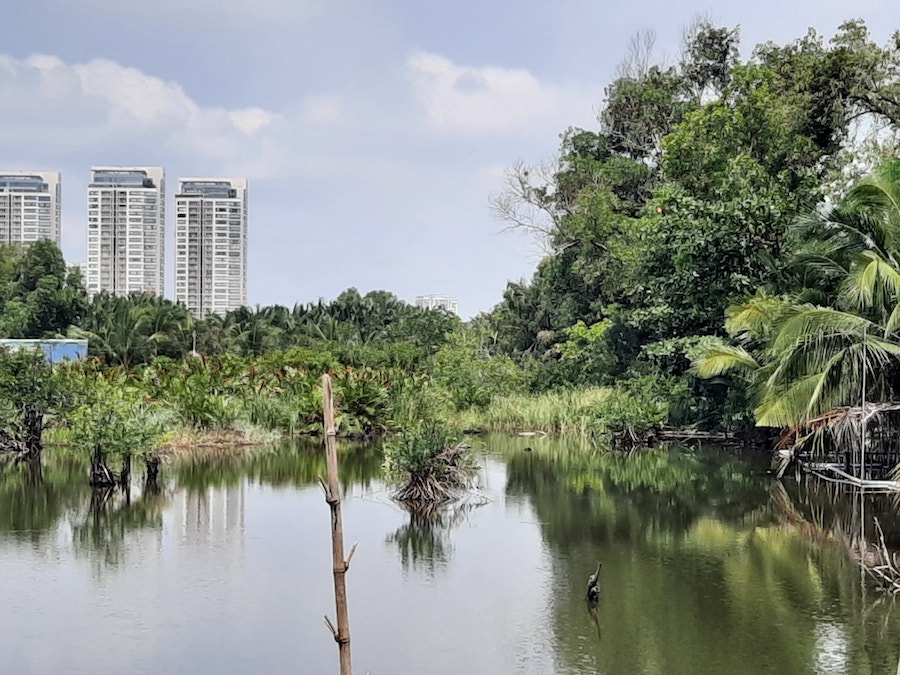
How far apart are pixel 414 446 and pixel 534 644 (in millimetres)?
5734

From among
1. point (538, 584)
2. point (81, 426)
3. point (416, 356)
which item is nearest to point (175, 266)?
point (416, 356)

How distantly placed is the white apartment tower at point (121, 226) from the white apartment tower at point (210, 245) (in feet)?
8.80

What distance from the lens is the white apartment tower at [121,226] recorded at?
234ft

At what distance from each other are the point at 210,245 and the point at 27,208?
15.3 m

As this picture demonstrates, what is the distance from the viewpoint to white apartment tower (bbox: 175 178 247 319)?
69.8m

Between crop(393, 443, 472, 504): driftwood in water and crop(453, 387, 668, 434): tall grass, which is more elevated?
crop(453, 387, 668, 434): tall grass

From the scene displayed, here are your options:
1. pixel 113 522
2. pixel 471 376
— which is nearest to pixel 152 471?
pixel 113 522

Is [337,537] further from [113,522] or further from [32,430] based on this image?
[32,430]

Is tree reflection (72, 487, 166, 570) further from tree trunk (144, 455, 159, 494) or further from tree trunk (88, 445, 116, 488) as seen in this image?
tree trunk (144, 455, 159, 494)

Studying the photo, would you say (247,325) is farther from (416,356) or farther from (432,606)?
(432,606)

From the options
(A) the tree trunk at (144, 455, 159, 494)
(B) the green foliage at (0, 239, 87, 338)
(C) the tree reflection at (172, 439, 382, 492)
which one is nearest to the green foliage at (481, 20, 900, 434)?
(C) the tree reflection at (172, 439, 382, 492)

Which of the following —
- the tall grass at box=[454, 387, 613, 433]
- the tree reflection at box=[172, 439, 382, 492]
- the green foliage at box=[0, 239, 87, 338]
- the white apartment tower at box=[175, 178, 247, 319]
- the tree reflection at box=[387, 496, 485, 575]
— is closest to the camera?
the tree reflection at box=[387, 496, 485, 575]

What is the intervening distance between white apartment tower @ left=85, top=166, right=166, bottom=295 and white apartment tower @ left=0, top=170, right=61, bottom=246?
13.8 feet

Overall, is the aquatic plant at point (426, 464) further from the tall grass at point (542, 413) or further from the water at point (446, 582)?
the tall grass at point (542, 413)
